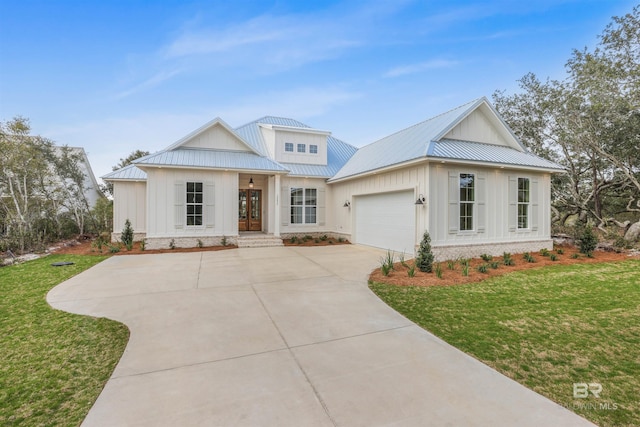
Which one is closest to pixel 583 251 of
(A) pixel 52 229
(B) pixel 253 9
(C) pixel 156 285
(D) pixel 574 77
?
(D) pixel 574 77

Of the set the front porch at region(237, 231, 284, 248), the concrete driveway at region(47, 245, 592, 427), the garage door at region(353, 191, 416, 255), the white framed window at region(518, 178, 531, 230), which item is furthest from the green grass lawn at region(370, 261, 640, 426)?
the front porch at region(237, 231, 284, 248)

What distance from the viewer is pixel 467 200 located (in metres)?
9.69

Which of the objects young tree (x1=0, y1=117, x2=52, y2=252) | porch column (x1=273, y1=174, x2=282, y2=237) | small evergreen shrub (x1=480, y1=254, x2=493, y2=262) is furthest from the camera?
porch column (x1=273, y1=174, x2=282, y2=237)

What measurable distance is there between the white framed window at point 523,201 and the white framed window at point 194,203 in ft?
41.3

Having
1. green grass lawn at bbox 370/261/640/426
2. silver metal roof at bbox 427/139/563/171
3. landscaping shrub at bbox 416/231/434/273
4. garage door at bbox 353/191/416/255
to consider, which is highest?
silver metal roof at bbox 427/139/563/171

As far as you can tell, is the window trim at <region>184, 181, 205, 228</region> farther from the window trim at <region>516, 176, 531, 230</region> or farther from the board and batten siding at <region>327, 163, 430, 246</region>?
the window trim at <region>516, 176, 531, 230</region>

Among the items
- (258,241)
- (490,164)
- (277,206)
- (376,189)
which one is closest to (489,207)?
(490,164)

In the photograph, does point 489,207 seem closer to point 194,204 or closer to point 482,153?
point 482,153

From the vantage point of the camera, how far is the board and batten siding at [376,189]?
9266 mm

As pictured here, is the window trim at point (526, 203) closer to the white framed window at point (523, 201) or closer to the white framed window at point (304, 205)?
the white framed window at point (523, 201)

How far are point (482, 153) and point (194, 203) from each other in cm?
1129

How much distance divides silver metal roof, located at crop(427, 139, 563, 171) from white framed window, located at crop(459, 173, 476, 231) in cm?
70

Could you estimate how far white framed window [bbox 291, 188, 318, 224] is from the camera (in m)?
14.2

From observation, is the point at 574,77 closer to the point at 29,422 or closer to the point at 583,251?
the point at 583,251
